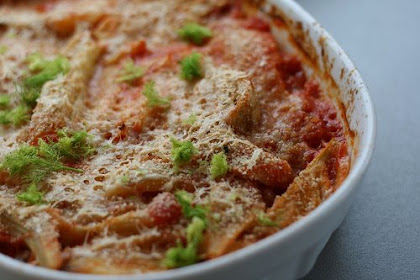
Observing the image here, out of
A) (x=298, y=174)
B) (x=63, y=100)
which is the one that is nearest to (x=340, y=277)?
(x=298, y=174)

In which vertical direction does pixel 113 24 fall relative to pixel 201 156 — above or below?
above

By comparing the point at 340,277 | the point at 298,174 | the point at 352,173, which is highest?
the point at 352,173

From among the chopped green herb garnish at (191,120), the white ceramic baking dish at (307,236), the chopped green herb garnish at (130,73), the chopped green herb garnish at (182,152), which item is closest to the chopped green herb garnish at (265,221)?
the white ceramic baking dish at (307,236)

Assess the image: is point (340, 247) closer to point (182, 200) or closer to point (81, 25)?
point (182, 200)

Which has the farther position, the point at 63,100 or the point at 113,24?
the point at 113,24

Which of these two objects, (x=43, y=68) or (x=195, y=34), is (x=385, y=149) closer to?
(x=195, y=34)

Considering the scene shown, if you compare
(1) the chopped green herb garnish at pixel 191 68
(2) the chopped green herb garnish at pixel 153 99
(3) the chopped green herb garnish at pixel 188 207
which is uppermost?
(1) the chopped green herb garnish at pixel 191 68

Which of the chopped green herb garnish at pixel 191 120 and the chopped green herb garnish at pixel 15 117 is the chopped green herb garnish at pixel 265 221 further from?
Answer: the chopped green herb garnish at pixel 15 117
